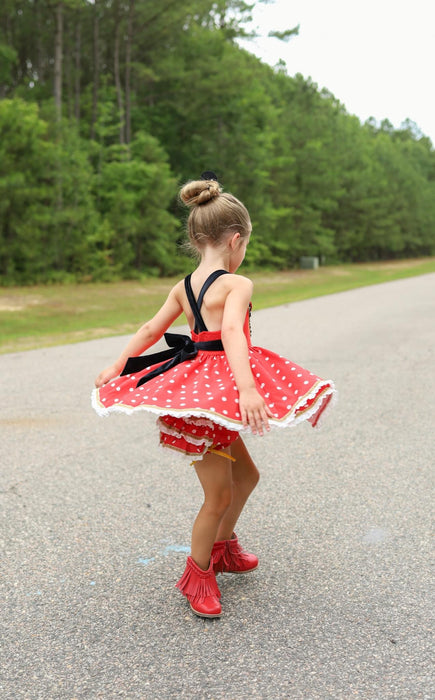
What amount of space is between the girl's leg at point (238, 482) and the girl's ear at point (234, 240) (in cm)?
81

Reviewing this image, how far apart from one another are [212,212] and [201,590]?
1.48 meters

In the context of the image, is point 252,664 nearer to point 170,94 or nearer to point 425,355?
point 425,355

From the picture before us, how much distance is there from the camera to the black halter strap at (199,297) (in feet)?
8.72

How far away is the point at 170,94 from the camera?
34.7 metres

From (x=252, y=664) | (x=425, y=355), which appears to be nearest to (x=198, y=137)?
(x=425, y=355)

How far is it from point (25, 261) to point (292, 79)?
3294 centimetres

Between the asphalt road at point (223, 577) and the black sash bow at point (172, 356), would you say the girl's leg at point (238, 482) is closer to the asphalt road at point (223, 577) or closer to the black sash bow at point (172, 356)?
the asphalt road at point (223, 577)

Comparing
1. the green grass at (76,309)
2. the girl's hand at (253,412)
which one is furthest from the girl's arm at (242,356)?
the green grass at (76,309)

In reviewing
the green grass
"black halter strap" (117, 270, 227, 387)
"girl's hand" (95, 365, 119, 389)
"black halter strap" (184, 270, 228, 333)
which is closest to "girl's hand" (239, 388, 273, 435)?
"black halter strap" (117, 270, 227, 387)

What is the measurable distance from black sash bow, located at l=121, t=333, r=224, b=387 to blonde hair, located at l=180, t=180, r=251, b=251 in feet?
1.34

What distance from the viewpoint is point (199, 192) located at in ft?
8.79

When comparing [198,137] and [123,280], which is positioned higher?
[198,137]

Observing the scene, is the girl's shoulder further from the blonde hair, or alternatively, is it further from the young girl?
the blonde hair

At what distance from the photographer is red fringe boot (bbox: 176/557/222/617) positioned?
2.62 m
